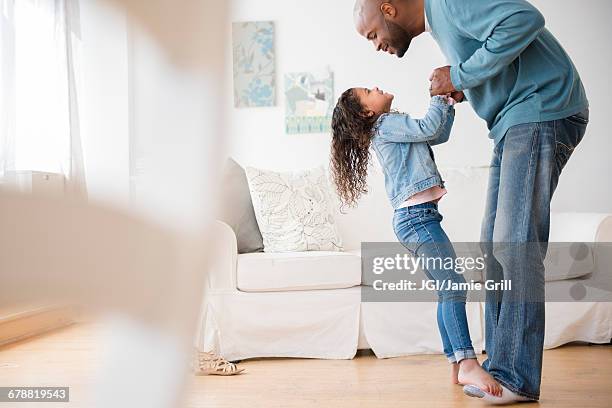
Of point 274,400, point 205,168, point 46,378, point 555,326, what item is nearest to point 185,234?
point 205,168

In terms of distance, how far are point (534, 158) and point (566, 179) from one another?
7.04 ft

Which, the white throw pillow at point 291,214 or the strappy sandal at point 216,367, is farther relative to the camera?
the white throw pillow at point 291,214

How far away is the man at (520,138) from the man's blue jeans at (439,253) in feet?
0.64

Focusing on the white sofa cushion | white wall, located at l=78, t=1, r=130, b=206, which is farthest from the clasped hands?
white wall, located at l=78, t=1, r=130, b=206

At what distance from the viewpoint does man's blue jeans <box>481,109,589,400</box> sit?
165 centimetres

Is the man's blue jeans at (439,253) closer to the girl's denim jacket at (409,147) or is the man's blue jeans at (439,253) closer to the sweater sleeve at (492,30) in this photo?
the girl's denim jacket at (409,147)

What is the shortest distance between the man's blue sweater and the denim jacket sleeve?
33cm

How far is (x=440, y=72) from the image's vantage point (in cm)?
173

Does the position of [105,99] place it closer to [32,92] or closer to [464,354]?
[464,354]

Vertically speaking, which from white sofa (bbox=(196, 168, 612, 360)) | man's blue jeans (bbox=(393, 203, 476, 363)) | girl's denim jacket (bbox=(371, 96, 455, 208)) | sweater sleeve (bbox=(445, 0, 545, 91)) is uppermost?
sweater sleeve (bbox=(445, 0, 545, 91))

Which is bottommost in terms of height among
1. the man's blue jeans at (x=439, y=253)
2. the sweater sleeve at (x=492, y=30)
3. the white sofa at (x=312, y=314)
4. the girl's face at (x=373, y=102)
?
the white sofa at (x=312, y=314)

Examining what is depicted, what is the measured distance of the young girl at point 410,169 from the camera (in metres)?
2.00

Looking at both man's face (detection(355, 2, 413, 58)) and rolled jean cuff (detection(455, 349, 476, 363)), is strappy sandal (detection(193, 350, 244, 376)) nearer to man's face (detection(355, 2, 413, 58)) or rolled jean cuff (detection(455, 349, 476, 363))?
rolled jean cuff (detection(455, 349, 476, 363))

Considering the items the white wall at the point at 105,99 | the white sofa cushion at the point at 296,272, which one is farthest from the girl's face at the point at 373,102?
the white wall at the point at 105,99
